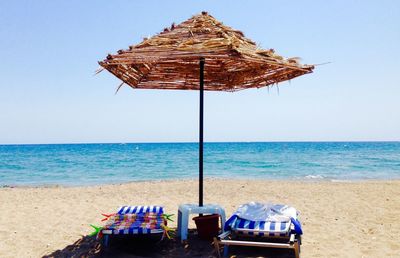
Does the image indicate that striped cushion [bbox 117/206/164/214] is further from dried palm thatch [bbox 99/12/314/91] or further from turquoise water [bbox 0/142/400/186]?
turquoise water [bbox 0/142/400/186]

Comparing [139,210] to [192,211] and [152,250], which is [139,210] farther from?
[192,211]

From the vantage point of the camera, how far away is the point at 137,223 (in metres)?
4.48

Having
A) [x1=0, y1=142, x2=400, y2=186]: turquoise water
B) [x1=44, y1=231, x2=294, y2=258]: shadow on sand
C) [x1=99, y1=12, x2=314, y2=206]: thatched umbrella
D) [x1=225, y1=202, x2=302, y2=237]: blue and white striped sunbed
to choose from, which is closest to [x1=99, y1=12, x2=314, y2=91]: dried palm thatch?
[x1=99, y1=12, x2=314, y2=206]: thatched umbrella

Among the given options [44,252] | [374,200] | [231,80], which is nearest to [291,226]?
[231,80]

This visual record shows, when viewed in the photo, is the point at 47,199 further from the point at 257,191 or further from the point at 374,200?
the point at 374,200

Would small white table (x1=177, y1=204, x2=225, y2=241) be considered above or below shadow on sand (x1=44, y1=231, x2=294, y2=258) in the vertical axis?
above

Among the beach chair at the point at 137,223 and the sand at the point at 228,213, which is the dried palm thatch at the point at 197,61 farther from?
the sand at the point at 228,213

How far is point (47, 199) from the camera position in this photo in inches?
365

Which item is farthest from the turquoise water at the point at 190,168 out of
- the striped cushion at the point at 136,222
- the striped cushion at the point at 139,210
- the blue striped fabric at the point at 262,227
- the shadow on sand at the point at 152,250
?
the blue striped fabric at the point at 262,227

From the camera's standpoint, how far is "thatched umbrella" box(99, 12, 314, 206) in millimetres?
3863

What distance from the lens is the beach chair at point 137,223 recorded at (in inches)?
164

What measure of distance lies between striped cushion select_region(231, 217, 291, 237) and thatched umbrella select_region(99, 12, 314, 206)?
63 centimetres

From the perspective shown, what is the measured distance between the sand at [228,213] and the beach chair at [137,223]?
1.36 feet

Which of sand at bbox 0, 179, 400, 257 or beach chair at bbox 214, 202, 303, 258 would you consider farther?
sand at bbox 0, 179, 400, 257
